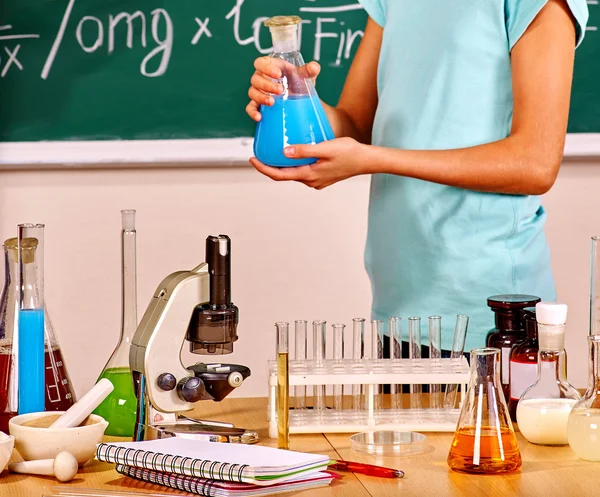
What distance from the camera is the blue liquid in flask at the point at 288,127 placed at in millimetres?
1484

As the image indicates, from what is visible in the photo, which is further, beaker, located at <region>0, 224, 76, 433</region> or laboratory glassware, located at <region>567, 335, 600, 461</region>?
beaker, located at <region>0, 224, 76, 433</region>

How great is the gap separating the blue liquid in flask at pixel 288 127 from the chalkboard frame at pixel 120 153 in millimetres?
1076

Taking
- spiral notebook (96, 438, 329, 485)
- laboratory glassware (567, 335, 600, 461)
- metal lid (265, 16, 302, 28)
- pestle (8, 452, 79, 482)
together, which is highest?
metal lid (265, 16, 302, 28)

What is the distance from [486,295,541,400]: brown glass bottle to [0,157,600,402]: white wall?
127 cm

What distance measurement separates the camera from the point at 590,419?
46.1 inches

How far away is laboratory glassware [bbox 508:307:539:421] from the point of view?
1339 mm

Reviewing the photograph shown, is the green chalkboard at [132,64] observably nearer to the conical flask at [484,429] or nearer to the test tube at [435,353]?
the test tube at [435,353]

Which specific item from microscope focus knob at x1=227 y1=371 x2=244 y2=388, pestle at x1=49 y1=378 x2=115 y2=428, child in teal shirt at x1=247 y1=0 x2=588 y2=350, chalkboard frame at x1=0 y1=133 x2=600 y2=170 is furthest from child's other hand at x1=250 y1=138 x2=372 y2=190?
chalkboard frame at x1=0 y1=133 x2=600 y2=170

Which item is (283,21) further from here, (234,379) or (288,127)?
(234,379)

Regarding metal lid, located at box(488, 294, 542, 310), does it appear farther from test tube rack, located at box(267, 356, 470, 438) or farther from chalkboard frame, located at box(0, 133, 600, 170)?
chalkboard frame, located at box(0, 133, 600, 170)

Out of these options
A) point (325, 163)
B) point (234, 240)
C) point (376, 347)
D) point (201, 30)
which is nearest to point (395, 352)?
point (376, 347)

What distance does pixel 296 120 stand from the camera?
4.87 feet

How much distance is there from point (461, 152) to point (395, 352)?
0.44m

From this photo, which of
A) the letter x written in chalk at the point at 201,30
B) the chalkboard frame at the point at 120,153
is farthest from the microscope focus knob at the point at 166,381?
the letter x written in chalk at the point at 201,30
